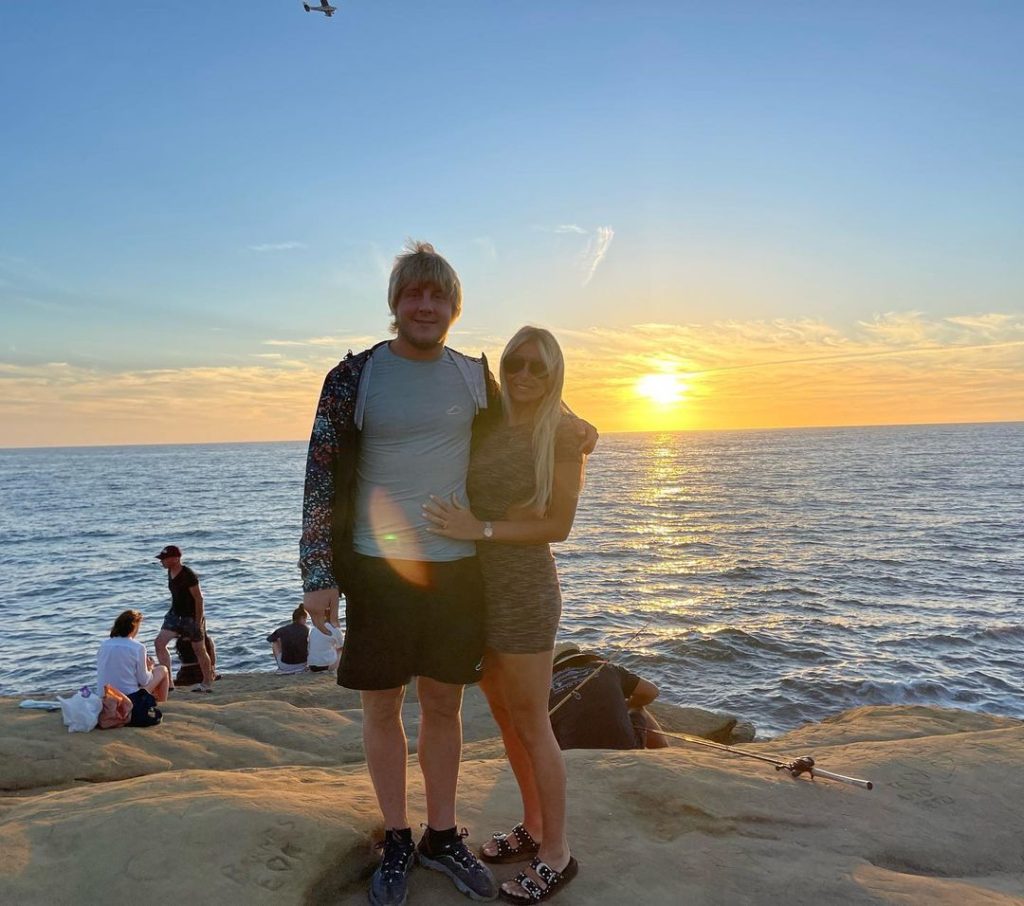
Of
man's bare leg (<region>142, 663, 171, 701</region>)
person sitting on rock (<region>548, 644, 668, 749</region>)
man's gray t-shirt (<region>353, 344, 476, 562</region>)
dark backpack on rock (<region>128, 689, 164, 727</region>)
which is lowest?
man's bare leg (<region>142, 663, 171, 701</region>)

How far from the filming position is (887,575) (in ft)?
67.5

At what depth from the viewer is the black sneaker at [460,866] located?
10.6 ft

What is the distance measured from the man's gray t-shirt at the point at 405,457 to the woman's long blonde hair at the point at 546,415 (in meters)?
0.38

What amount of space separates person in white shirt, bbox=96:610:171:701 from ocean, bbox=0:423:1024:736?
5.03m

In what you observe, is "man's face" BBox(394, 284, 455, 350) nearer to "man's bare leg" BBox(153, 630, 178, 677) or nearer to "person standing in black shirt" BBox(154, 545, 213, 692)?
"person standing in black shirt" BBox(154, 545, 213, 692)

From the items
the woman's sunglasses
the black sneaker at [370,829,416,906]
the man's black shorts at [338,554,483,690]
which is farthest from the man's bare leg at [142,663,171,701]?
the woman's sunglasses

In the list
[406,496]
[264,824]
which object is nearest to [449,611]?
[406,496]

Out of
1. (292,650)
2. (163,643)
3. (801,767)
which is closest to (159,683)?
(163,643)

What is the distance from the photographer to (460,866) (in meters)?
3.29

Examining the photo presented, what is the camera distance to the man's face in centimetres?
316

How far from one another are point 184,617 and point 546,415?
410 inches

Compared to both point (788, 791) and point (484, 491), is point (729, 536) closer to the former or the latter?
point (788, 791)

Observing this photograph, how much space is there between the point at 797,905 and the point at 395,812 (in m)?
1.98

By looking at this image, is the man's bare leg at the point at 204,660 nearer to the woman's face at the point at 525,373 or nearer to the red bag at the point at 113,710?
the red bag at the point at 113,710
